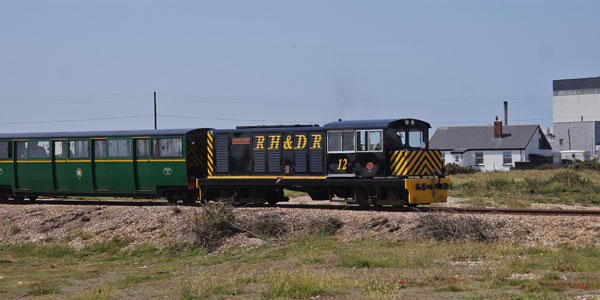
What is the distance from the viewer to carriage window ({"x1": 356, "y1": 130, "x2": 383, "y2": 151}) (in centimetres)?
2250

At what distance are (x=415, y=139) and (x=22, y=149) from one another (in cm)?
1663

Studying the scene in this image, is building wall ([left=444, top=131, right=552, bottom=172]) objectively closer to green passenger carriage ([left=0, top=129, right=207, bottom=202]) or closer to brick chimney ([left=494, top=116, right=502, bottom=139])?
brick chimney ([left=494, top=116, right=502, bottom=139])

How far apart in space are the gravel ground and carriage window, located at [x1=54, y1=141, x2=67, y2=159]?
2.12 m

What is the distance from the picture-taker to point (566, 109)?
108312mm

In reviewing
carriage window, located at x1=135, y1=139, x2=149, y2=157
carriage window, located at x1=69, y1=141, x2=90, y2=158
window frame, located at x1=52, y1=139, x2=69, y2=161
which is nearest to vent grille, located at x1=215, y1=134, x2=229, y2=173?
carriage window, located at x1=135, y1=139, x2=149, y2=157

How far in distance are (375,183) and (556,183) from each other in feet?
63.8

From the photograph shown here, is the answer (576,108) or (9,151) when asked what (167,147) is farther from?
(576,108)

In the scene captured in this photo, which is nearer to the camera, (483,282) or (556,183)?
(483,282)

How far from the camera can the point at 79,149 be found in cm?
2747

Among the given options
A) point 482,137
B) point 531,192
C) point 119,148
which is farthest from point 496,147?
point 119,148

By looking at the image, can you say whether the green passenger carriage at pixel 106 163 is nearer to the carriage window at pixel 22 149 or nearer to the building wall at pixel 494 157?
the carriage window at pixel 22 149

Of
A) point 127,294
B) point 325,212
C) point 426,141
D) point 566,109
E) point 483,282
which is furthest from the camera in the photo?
point 566,109

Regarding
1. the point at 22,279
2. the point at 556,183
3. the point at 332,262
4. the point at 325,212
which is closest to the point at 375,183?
the point at 325,212

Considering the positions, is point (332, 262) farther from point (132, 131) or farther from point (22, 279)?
point (132, 131)
